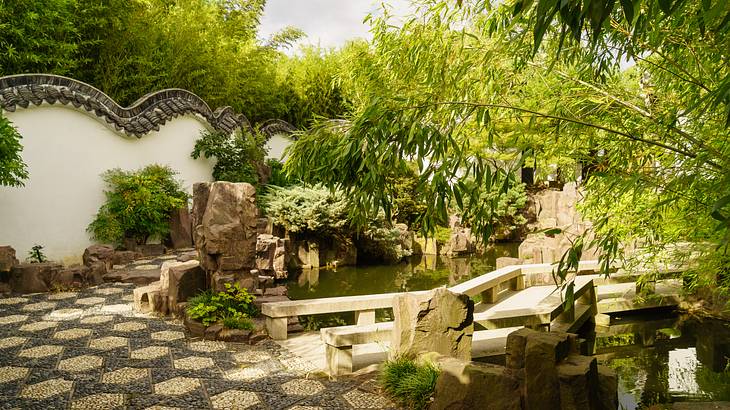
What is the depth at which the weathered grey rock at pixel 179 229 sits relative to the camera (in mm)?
9203

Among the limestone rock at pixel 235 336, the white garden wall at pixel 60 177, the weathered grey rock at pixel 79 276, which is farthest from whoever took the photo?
the white garden wall at pixel 60 177

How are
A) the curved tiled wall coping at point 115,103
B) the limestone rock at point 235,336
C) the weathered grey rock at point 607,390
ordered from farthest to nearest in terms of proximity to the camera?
the curved tiled wall coping at point 115,103
the limestone rock at point 235,336
the weathered grey rock at point 607,390

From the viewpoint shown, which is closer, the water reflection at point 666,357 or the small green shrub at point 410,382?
the small green shrub at point 410,382

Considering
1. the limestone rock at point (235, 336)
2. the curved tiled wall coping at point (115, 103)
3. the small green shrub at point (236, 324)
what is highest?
the curved tiled wall coping at point (115, 103)

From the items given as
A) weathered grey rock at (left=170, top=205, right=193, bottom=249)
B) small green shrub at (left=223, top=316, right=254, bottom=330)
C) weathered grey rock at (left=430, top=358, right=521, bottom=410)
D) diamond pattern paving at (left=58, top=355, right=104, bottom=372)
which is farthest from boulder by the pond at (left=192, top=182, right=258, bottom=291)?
weathered grey rock at (left=170, top=205, right=193, bottom=249)

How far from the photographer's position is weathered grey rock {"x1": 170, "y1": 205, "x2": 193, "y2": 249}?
30.2 feet

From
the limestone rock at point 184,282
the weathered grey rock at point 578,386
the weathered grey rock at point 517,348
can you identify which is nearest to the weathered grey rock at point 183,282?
the limestone rock at point 184,282

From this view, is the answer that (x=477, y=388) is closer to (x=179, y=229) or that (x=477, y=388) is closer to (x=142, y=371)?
(x=142, y=371)

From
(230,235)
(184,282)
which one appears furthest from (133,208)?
(230,235)

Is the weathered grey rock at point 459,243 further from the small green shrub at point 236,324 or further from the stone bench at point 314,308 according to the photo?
the small green shrub at point 236,324

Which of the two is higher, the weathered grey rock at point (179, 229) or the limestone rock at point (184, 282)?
the weathered grey rock at point (179, 229)

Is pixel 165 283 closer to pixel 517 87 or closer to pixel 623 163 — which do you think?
pixel 517 87

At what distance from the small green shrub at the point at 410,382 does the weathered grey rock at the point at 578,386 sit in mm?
968

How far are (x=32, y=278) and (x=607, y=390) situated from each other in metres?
6.57
